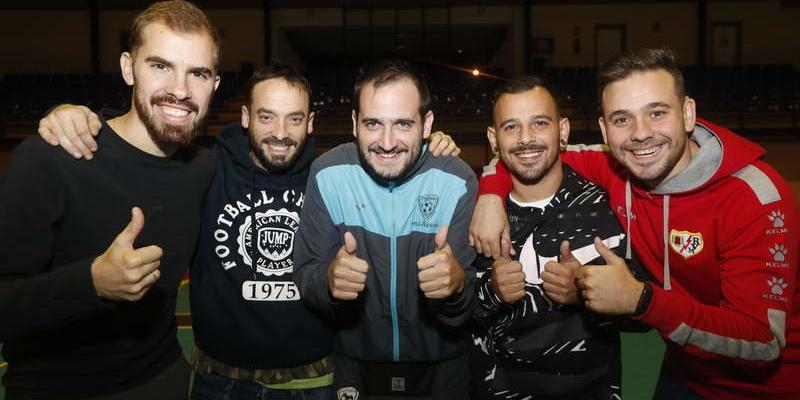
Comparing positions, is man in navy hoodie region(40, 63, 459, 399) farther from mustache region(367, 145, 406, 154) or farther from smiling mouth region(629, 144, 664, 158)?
smiling mouth region(629, 144, 664, 158)

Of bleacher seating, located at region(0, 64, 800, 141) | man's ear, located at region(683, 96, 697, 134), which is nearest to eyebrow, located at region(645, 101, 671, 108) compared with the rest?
man's ear, located at region(683, 96, 697, 134)

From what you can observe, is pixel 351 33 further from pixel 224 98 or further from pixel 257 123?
pixel 257 123

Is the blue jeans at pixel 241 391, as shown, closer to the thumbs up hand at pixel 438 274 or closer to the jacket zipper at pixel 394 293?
the jacket zipper at pixel 394 293

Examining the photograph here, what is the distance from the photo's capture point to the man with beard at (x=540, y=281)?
2.70 m

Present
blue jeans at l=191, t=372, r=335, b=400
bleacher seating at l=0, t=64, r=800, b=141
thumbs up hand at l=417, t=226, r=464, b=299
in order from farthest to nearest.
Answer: bleacher seating at l=0, t=64, r=800, b=141 < blue jeans at l=191, t=372, r=335, b=400 < thumbs up hand at l=417, t=226, r=464, b=299

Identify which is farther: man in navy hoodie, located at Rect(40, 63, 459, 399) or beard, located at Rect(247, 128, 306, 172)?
beard, located at Rect(247, 128, 306, 172)

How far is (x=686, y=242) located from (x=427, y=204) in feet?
3.62

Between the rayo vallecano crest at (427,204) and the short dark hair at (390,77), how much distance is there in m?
0.38

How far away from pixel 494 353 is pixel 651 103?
132 centimetres

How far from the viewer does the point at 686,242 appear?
2539mm

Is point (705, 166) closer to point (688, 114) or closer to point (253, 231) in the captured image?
point (688, 114)

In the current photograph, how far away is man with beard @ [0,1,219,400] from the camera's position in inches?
80.3

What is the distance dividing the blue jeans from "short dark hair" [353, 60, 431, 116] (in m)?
1.37

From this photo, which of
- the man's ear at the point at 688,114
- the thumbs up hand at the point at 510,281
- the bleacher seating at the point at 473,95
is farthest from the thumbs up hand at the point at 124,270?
the bleacher seating at the point at 473,95
